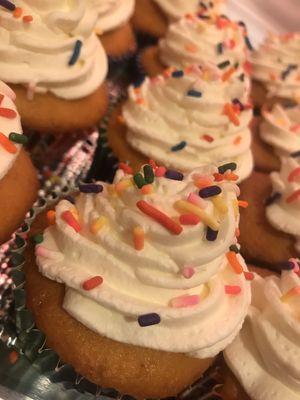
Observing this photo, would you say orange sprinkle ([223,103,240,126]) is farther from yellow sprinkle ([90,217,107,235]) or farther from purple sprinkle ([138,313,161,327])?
purple sprinkle ([138,313,161,327])

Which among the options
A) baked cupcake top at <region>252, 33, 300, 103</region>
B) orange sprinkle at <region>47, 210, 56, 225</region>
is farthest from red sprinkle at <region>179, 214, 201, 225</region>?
baked cupcake top at <region>252, 33, 300, 103</region>

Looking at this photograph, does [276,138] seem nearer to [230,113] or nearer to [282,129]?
[282,129]

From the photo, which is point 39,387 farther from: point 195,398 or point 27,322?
point 195,398

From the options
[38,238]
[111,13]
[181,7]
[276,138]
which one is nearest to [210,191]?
[38,238]

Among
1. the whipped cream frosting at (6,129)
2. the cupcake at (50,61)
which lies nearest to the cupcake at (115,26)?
the cupcake at (50,61)

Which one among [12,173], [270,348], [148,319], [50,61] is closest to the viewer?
[148,319]

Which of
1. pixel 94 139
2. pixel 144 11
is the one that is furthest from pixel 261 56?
pixel 94 139

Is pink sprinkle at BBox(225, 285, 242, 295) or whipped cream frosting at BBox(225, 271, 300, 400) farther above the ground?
pink sprinkle at BBox(225, 285, 242, 295)
